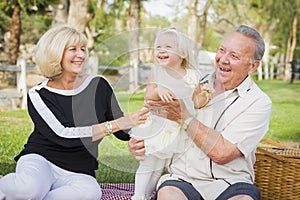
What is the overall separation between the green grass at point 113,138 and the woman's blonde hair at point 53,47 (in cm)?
34

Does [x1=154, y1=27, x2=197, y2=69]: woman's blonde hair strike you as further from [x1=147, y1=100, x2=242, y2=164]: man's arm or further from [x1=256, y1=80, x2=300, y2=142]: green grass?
[x1=256, y1=80, x2=300, y2=142]: green grass

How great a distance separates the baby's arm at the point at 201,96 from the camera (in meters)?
2.09

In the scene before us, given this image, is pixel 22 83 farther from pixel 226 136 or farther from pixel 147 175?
pixel 226 136

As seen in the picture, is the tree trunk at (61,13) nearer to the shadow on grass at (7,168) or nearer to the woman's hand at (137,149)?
the shadow on grass at (7,168)

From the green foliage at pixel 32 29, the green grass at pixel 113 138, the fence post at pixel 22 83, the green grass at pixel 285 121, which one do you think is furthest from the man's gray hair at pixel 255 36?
the green foliage at pixel 32 29

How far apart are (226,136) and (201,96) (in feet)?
0.67

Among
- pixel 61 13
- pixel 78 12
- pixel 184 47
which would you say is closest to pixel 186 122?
A: pixel 184 47

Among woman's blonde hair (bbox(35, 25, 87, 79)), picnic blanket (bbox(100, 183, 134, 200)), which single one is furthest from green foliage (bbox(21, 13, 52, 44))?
woman's blonde hair (bbox(35, 25, 87, 79))

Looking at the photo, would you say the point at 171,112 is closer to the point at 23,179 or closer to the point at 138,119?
the point at 138,119

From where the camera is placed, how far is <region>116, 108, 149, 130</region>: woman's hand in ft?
7.06

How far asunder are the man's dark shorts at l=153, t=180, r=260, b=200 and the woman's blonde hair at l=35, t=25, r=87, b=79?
764 mm

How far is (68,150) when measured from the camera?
248 cm

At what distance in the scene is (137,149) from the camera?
2189 mm

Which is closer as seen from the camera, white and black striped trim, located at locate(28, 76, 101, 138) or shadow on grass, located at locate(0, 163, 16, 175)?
white and black striped trim, located at locate(28, 76, 101, 138)
